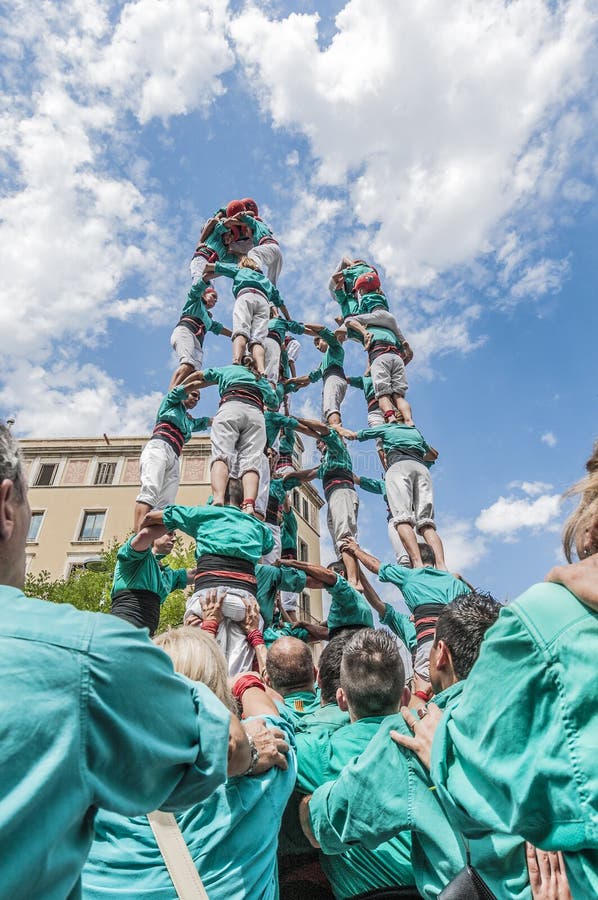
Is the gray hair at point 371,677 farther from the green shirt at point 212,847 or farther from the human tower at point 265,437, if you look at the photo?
the human tower at point 265,437

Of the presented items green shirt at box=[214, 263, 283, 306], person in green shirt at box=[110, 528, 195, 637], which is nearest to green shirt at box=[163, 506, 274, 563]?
person in green shirt at box=[110, 528, 195, 637]

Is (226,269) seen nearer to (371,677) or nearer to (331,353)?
(331,353)

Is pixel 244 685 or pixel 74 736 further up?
pixel 244 685

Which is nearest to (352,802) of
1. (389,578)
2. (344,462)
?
(389,578)

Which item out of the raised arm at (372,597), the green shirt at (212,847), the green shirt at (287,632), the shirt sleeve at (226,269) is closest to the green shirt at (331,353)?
the shirt sleeve at (226,269)

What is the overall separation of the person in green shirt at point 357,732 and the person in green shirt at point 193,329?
Answer: 7.40m

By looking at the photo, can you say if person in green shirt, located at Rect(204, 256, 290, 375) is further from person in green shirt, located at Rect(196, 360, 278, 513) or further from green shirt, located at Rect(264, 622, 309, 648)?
green shirt, located at Rect(264, 622, 309, 648)

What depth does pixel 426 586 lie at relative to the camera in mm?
5449

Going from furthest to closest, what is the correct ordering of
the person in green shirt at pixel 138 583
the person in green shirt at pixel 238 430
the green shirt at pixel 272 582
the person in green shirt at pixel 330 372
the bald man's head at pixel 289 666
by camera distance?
1. the person in green shirt at pixel 330 372
2. the person in green shirt at pixel 238 430
3. the green shirt at pixel 272 582
4. the person in green shirt at pixel 138 583
5. the bald man's head at pixel 289 666

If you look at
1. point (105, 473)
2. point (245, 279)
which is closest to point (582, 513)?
point (245, 279)

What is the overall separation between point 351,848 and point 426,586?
3419mm

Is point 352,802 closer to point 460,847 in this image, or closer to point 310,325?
point 460,847

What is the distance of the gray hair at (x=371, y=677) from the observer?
2.30m

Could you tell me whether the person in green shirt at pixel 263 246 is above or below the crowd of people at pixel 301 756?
above
